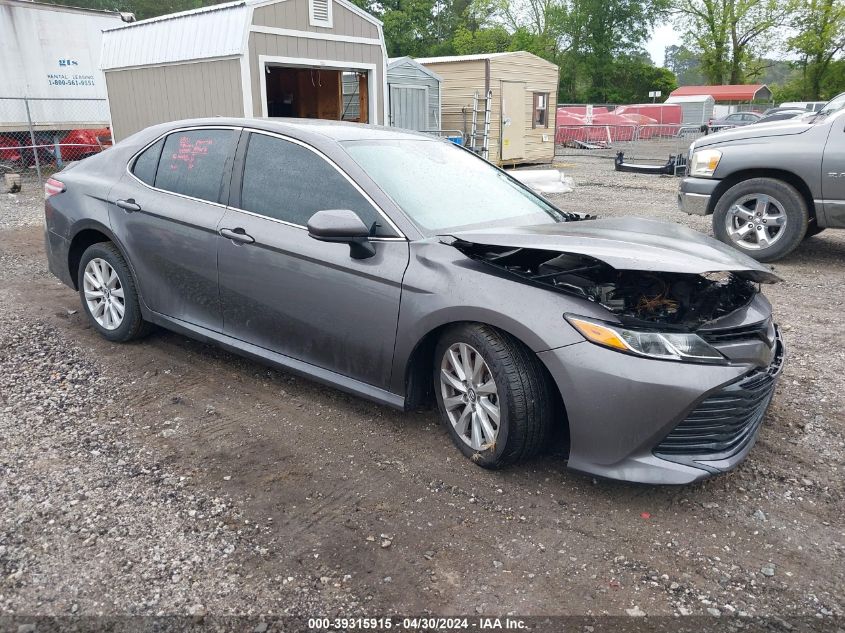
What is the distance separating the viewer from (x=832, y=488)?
3021 mm

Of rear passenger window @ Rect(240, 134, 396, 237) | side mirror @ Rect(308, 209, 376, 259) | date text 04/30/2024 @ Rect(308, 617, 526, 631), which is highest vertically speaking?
rear passenger window @ Rect(240, 134, 396, 237)

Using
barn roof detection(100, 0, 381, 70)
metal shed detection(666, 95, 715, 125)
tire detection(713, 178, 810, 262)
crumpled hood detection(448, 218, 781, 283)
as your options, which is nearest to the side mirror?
crumpled hood detection(448, 218, 781, 283)

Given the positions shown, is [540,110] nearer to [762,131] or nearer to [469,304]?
[762,131]

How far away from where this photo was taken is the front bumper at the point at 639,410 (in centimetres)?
263

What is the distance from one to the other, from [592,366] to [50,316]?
446 centimetres

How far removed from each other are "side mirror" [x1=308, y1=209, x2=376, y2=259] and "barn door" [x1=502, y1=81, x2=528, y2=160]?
53.9 ft

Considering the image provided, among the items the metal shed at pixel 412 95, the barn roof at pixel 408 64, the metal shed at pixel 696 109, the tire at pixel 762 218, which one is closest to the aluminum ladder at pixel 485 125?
the metal shed at pixel 412 95

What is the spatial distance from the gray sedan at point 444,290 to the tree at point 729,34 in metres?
61.9

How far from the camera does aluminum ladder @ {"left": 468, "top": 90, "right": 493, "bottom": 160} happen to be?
699 inches

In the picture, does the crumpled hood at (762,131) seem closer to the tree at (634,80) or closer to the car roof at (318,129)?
the car roof at (318,129)

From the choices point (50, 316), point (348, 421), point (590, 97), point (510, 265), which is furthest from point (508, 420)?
point (590, 97)

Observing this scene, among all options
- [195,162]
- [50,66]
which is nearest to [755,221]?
[195,162]

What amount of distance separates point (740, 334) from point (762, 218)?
4904 millimetres

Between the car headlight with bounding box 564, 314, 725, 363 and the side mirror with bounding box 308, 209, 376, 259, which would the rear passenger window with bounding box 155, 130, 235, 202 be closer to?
the side mirror with bounding box 308, 209, 376, 259
